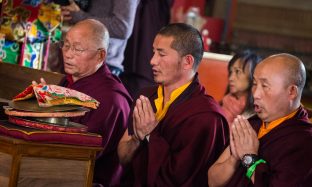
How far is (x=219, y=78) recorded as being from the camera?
684 cm

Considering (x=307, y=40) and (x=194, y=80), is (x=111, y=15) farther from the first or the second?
(x=307, y=40)

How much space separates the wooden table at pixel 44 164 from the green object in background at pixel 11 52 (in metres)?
1.77

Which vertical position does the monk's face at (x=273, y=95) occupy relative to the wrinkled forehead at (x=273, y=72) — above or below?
below

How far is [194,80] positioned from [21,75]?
114 cm

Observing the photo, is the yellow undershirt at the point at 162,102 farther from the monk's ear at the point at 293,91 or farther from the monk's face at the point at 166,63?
the monk's ear at the point at 293,91

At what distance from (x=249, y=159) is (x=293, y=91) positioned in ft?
1.22

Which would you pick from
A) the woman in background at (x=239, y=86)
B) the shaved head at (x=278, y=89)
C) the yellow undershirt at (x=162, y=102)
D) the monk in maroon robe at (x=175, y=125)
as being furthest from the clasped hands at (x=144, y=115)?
the woman in background at (x=239, y=86)

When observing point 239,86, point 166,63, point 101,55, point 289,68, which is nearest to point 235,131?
point 289,68

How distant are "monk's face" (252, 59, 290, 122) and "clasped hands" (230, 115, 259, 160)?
0.40 ft

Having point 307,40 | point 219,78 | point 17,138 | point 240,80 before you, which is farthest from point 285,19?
point 17,138

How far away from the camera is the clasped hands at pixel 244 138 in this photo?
3201 millimetres

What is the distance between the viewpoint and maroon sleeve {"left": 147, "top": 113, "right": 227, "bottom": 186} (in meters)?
3.53

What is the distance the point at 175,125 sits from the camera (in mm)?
3625

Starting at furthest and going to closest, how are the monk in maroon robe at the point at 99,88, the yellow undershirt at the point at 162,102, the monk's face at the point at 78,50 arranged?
the monk's face at the point at 78,50
the monk in maroon robe at the point at 99,88
the yellow undershirt at the point at 162,102
